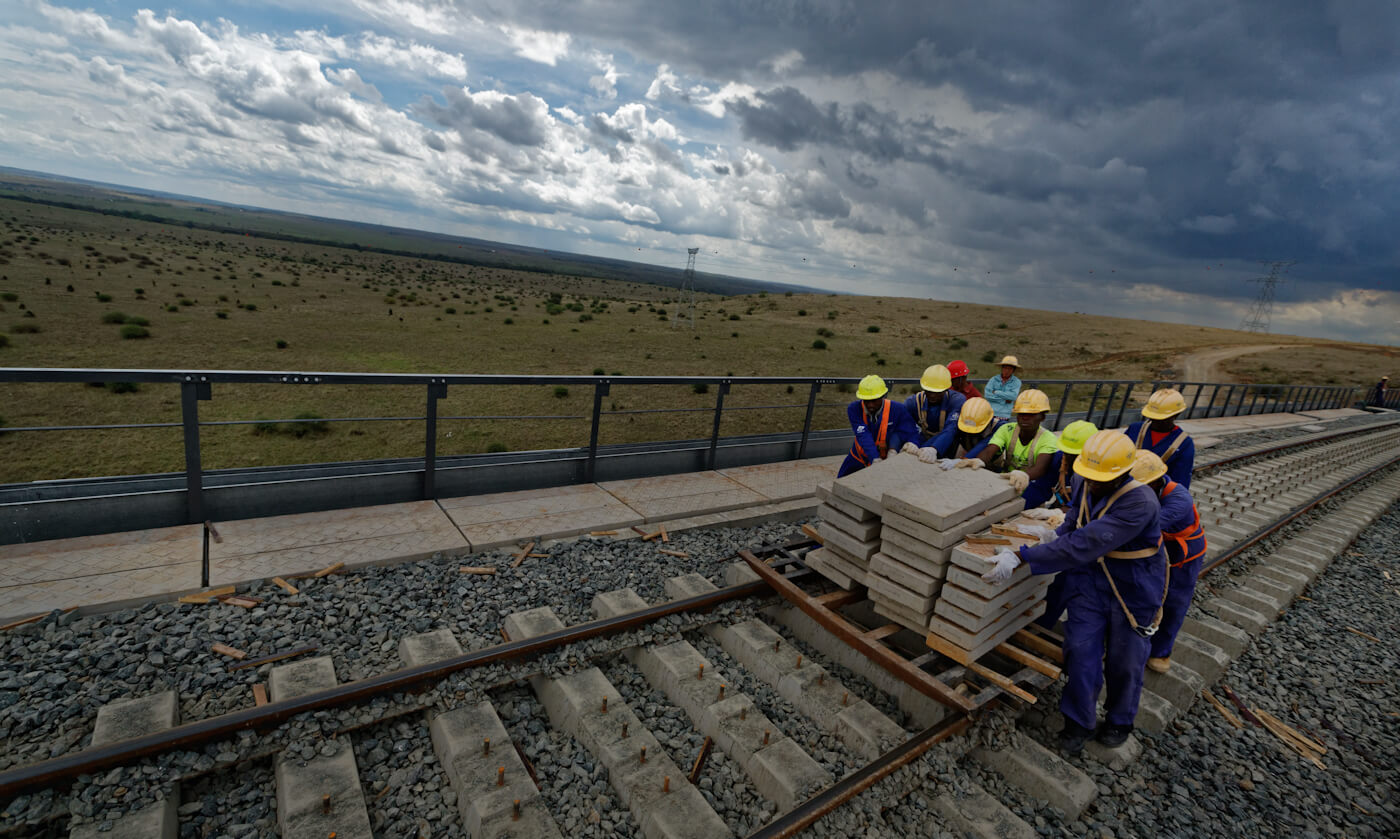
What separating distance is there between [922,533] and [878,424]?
2630mm

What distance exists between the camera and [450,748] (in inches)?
143

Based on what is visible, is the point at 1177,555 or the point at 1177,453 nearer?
the point at 1177,555

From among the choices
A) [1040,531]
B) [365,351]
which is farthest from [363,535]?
[365,351]

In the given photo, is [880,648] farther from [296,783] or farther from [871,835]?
[296,783]

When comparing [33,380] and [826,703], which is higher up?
[33,380]

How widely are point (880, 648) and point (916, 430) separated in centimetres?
297

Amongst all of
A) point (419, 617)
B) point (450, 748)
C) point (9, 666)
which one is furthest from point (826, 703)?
point (9, 666)

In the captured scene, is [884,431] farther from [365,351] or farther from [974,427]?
[365,351]

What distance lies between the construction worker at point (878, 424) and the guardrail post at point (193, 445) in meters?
6.02

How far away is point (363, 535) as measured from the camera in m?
6.11

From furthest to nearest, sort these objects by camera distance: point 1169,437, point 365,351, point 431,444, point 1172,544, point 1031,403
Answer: point 365,351, point 431,444, point 1169,437, point 1031,403, point 1172,544

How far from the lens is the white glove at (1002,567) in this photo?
13.6ft

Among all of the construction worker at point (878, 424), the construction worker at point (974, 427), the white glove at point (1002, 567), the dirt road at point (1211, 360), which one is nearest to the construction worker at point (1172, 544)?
the white glove at point (1002, 567)

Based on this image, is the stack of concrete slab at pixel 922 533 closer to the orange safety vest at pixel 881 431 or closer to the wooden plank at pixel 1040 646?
the wooden plank at pixel 1040 646
